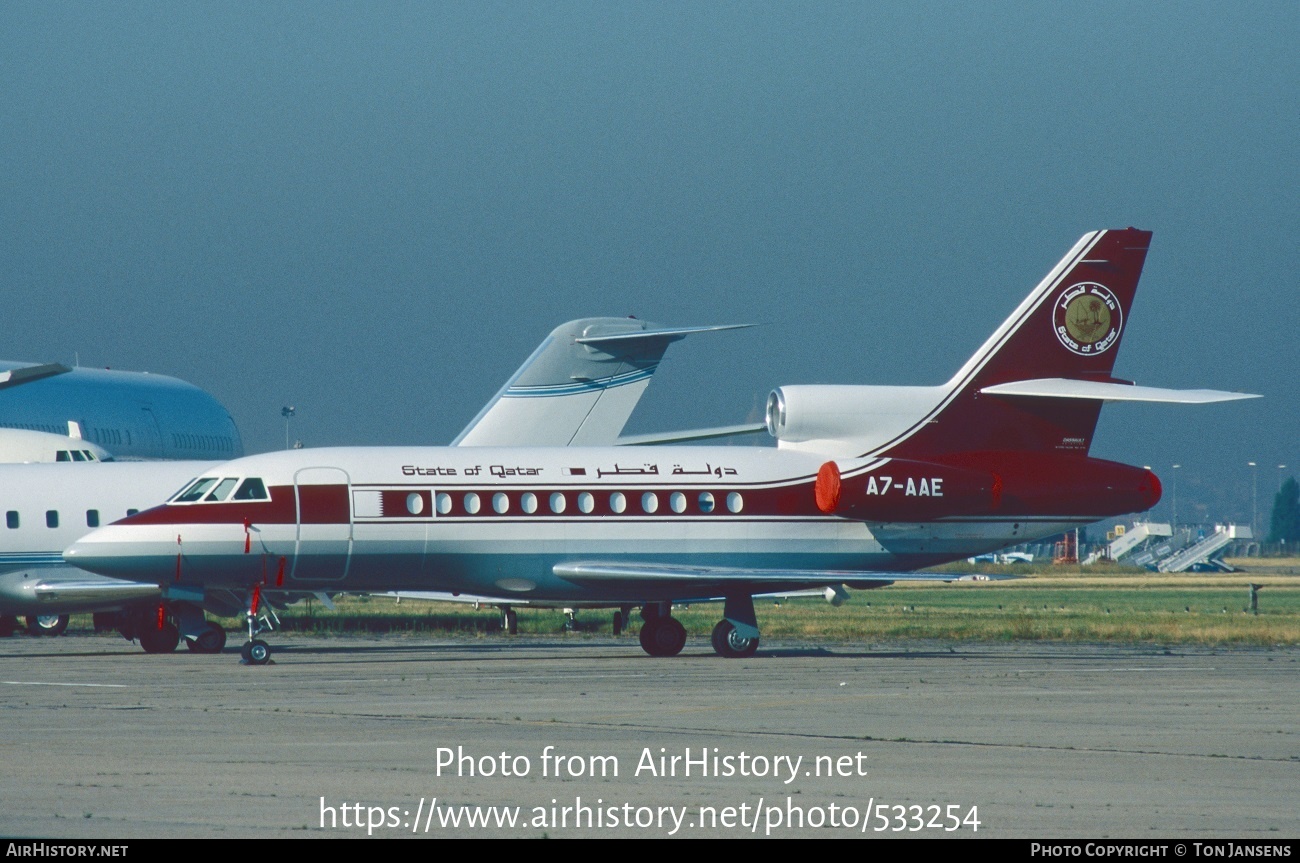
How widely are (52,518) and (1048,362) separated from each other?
18.0 m

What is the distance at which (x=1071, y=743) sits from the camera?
1703 centimetres

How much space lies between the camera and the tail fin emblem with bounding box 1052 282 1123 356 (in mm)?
32625

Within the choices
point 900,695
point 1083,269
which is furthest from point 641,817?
point 1083,269

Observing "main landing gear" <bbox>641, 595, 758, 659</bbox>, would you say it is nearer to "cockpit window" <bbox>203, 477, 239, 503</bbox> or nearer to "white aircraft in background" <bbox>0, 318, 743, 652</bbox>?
"white aircraft in background" <bbox>0, 318, 743, 652</bbox>

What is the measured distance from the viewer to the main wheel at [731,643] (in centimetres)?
3128

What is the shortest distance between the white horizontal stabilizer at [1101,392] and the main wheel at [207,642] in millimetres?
14017

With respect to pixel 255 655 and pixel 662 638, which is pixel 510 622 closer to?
pixel 662 638

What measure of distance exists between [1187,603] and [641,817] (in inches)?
2050

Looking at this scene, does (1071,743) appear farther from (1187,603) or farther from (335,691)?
(1187,603)

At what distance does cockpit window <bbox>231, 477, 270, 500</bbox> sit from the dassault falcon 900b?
4 cm

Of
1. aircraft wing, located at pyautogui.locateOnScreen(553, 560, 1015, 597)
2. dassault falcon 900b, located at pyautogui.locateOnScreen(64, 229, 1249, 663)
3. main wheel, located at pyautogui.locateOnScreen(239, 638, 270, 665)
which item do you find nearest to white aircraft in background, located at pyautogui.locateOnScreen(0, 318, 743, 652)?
dassault falcon 900b, located at pyautogui.locateOnScreen(64, 229, 1249, 663)

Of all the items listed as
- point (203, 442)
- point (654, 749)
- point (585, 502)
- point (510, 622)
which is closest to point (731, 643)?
point (585, 502)

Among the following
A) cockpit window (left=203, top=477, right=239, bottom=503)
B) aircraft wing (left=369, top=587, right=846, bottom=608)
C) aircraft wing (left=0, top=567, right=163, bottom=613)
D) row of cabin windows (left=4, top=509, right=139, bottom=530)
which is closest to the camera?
cockpit window (left=203, top=477, right=239, bottom=503)

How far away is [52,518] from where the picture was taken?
112 feet
